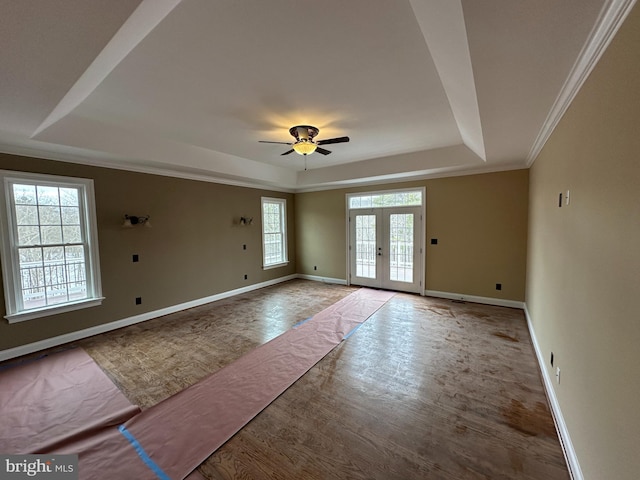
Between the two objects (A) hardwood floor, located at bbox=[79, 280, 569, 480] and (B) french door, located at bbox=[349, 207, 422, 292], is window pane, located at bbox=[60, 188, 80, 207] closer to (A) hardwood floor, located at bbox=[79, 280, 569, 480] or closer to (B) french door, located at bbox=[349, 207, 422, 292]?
(A) hardwood floor, located at bbox=[79, 280, 569, 480]

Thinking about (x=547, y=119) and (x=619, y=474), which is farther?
(x=547, y=119)

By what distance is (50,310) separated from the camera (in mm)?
3559

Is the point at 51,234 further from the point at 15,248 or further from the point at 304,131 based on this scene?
the point at 304,131

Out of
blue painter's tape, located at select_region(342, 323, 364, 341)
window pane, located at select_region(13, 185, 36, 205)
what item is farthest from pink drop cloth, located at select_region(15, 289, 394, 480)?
window pane, located at select_region(13, 185, 36, 205)

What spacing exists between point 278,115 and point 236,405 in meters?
3.03

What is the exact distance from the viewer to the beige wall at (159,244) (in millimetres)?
3721

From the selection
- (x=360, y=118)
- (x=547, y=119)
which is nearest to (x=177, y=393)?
(x=360, y=118)

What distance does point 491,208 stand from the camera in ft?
16.1

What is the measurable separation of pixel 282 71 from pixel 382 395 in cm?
302

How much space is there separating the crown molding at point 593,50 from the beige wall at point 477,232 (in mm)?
2576

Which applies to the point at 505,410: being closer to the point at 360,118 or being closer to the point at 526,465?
the point at 526,465

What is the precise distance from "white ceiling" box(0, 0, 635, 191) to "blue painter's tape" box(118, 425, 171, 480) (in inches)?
103

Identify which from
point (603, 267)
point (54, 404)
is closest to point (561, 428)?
point (603, 267)

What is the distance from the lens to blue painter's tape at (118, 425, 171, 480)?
1726mm
